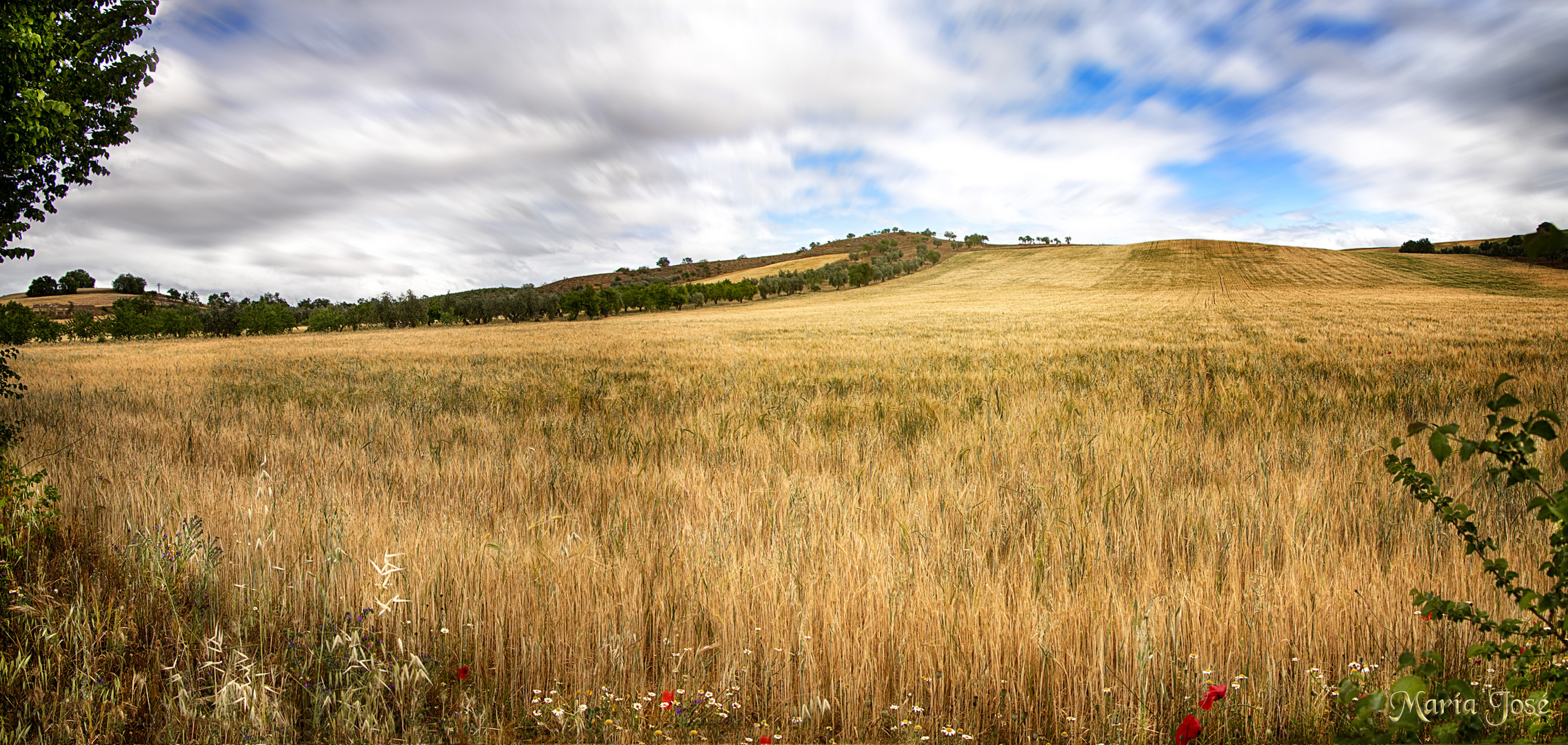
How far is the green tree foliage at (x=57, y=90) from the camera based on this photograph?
4.96 m

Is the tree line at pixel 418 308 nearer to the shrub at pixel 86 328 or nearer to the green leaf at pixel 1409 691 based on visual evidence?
the shrub at pixel 86 328

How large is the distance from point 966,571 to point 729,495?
1781 millimetres

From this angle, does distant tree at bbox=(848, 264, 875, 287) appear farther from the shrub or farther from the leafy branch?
the shrub

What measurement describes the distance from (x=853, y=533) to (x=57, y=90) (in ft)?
27.6

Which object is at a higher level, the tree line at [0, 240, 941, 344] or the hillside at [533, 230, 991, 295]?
the hillside at [533, 230, 991, 295]

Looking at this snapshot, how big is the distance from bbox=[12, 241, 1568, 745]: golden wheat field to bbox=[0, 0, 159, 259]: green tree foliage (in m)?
2.69

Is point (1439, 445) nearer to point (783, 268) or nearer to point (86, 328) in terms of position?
point (86, 328)

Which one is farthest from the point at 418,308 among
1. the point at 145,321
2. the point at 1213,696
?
the point at 1213,696

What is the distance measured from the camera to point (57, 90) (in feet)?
19.1

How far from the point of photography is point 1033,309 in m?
37.4

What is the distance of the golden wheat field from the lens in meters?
2.46

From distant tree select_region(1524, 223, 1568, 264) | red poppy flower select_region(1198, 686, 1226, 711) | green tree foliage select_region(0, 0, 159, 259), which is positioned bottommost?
red poppy flower select_region(1198, 686, 1226, 711)

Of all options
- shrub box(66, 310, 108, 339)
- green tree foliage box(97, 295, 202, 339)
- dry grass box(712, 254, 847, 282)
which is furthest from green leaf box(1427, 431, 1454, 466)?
dry grass box(712, 254, 847, 282)

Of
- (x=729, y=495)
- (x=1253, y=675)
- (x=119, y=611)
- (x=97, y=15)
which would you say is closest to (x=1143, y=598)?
(x=1253, y=675)
